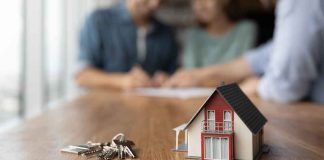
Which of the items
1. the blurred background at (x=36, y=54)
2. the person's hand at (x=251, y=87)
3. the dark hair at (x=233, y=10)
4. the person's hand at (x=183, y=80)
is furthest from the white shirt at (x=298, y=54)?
the dark hair at (x=233, y=10)

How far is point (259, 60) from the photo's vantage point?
1739 millimetres

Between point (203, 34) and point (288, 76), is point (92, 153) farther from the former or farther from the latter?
point (203, 34)

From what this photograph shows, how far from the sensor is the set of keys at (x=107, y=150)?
0.62m

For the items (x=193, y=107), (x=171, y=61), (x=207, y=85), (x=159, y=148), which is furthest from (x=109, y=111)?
(x=171, y=61)

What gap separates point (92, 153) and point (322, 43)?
75cm

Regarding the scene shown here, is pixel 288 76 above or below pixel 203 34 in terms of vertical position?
below

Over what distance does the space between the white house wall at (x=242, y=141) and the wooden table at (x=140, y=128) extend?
0.07 meters

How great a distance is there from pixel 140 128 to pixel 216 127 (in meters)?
0.31

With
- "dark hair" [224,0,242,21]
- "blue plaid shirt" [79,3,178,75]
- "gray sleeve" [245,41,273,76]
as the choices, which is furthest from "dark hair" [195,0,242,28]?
"gray sleeve" [245,41,273,76]

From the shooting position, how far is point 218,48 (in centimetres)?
241

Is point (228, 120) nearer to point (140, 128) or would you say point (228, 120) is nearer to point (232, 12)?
point (140, 128)

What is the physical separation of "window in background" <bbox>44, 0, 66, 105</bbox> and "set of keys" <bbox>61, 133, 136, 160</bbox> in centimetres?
123

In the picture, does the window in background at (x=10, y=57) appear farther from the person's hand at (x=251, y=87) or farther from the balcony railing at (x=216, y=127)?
the balcony railing at (x=216, y=127)

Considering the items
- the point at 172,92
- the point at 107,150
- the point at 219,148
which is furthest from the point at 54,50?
the point at 219,148
